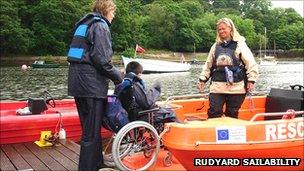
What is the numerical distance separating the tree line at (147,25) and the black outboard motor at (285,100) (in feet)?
240

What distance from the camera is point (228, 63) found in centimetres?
657

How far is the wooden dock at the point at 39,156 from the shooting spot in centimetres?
629

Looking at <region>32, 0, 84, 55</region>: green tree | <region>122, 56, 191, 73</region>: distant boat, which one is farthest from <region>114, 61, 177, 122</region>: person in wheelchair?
<region>32, 0, 84, 55</region>: green tree

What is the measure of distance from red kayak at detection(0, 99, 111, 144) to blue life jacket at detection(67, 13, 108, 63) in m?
3.02

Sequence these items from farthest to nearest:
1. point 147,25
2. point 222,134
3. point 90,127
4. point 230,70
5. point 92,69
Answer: point 147,25 < point 230,70 < point 222,134 < point 90,127 < point 92,69

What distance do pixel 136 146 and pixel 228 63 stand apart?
1901 mm

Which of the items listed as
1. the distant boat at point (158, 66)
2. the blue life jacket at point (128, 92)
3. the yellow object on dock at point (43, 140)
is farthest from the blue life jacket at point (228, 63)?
the distant boat at point (158, 66)

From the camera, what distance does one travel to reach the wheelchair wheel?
5.38 metres

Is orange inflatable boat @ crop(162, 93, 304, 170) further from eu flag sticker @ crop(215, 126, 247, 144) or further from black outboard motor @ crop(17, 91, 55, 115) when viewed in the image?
black outboard motor @ crop(17, 91, 55, 115)

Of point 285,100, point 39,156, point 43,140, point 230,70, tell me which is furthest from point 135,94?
point 285,100

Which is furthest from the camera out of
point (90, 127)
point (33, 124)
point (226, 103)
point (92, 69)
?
point (33, 124)

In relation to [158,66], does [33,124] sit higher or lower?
higher

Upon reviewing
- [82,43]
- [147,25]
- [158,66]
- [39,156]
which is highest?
[147,25]

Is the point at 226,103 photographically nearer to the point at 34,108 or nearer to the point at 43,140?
the point at 43,140
